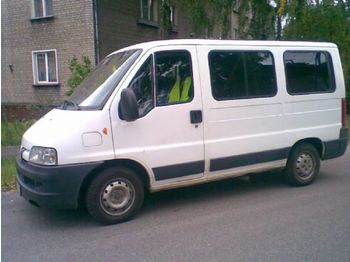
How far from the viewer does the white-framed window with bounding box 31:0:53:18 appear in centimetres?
1567

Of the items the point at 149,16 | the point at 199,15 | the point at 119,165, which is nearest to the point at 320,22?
the point at 199,15

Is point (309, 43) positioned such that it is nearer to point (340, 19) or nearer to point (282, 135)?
point (282, 135)

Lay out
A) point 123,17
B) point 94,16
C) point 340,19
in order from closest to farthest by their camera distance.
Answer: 1. point 340,19
2. point 94,16
3. point 123,17

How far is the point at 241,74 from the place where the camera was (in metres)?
5.67

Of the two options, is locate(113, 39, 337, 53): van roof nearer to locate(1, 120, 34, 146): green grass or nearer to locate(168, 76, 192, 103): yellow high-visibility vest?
locate(168, 76, 192, 103): yellow high-visibility vest

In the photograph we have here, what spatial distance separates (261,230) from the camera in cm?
452

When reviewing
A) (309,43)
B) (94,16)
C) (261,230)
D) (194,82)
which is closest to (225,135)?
(194,82)

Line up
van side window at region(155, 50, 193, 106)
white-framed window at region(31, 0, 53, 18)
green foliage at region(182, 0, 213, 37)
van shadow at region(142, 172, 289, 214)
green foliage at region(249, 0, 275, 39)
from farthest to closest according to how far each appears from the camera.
→ white-framed window at region(31, 0, 53, 18) < green foliage at region(249, 0, 275, 39) < green foliage at region(182, 0, 213, 37) < van shadow at region(142, 172, 289, 214) < van side window at region(155, 50, 193, 106)

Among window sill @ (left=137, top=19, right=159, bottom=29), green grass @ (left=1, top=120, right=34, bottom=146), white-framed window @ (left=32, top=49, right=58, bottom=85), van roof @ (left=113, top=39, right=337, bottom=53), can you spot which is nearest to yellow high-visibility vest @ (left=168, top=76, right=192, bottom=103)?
van roof @ (left=113, top=39, right=337, bottom=53)

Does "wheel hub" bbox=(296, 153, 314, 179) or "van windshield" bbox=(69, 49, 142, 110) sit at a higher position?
"van windshield" bbox=(69, 49, 142, 110)

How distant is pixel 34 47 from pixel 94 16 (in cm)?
342

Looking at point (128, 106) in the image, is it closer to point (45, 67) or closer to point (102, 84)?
point (102, 84)

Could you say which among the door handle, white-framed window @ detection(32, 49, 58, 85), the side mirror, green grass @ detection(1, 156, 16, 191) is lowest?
green grass @ detection(1, 156, 16, 191)

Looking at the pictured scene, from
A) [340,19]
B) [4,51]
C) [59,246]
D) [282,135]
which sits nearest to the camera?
[59,246]
